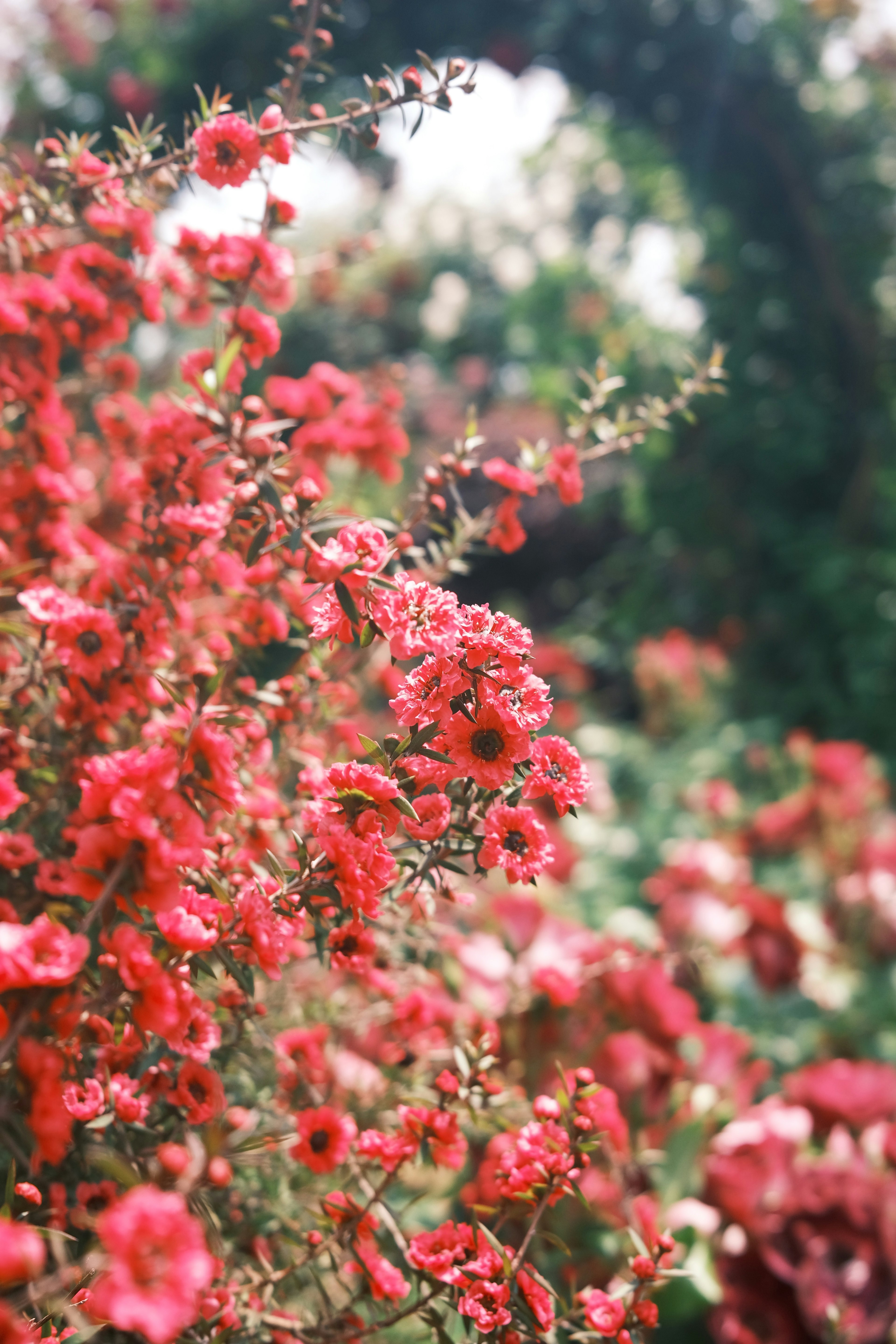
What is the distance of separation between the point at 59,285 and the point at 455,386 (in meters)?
5.03

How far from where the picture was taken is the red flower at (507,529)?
3.06 ft

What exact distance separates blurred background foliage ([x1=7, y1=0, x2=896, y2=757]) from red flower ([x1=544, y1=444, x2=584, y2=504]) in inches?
83.8

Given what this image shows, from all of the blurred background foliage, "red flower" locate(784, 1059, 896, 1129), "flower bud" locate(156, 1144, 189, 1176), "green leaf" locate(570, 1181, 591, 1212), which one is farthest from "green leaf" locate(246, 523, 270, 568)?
the blurred background foliage

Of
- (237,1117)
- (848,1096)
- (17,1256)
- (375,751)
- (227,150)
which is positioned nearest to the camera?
(17,1256)

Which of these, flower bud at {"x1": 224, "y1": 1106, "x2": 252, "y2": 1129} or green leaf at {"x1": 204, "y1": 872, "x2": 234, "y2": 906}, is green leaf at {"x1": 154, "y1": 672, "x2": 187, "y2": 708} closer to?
green leaf at {"x1": 204, "y1": 872, "x2": 234, "y2": 906}

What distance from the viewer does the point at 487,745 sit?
624mm

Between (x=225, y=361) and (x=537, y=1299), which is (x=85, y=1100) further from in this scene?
(x=225, y=361)

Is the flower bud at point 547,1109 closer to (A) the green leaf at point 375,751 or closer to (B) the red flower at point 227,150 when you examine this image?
(A) the green leaf at point 375,751

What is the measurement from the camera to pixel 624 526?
479 centimetres

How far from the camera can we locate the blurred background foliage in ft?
10.8

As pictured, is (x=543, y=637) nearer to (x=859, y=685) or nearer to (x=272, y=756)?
(x=859, y=685)

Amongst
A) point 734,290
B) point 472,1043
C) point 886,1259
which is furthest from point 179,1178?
point 734,290

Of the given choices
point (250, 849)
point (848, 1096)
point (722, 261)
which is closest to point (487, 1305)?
point (250, 849)

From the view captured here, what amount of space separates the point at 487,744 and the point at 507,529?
1.24 ft
